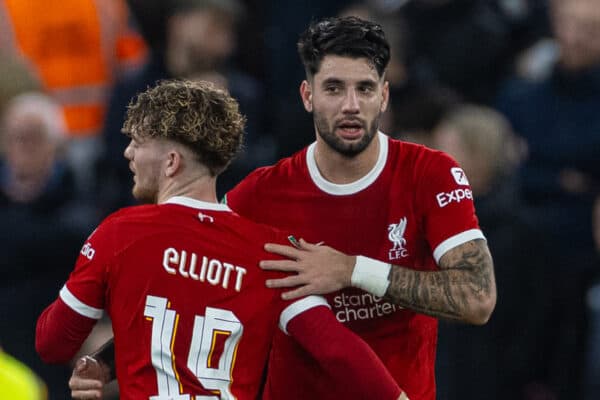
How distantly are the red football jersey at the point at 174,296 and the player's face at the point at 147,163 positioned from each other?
120 millimetres

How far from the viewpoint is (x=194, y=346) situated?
4445 mm

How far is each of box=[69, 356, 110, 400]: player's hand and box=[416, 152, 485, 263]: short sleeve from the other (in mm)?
1341

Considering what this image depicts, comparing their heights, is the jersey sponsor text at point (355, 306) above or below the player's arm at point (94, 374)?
above

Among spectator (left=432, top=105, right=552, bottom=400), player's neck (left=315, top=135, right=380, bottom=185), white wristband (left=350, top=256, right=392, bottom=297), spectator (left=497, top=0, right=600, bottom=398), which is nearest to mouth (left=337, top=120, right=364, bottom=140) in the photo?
player's neck (left=315, top=135, right=380, bottom=185)

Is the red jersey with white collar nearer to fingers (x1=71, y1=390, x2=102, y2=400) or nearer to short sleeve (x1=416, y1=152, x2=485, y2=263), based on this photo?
fingers (x1=71, y1=390, x2=102, y2=400)

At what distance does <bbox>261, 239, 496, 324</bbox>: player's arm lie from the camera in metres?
4.82

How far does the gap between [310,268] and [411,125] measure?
355 centimetres

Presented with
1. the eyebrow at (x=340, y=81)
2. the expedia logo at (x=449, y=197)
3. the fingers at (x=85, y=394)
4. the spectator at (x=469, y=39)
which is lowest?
the fingers at (x=85, y=394)

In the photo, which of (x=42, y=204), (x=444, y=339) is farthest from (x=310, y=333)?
(x=42, y=204)

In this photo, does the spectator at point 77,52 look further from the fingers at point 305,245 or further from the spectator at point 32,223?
the fingers at point 305,245

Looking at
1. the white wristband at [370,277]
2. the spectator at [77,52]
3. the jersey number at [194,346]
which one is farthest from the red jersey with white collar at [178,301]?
the spectator at [77,52]

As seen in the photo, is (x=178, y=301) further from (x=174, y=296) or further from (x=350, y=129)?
(x=350, y=129)

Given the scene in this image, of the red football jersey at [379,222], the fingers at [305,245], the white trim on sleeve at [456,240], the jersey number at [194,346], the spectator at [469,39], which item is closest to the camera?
the jersey number at [194,346]

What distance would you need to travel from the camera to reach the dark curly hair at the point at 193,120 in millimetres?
4570
